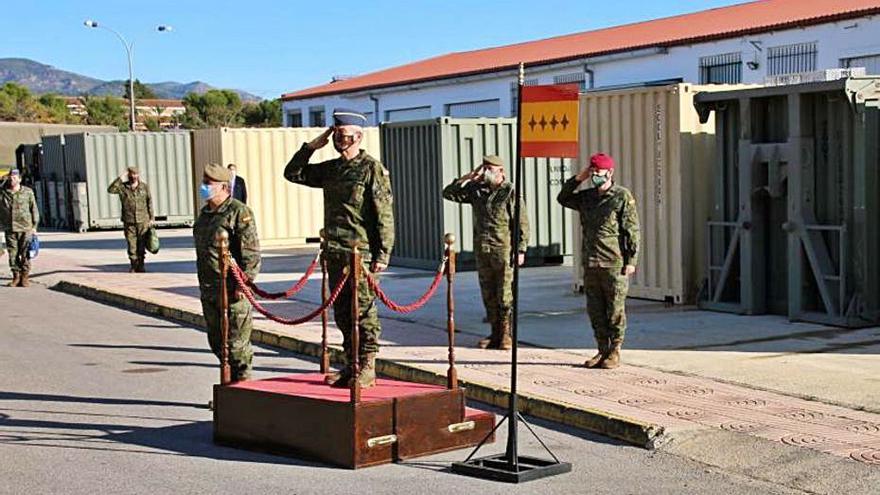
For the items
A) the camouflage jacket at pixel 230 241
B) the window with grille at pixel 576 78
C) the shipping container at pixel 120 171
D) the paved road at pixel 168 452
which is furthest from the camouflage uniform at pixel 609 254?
the shipping container at pixel 120 171

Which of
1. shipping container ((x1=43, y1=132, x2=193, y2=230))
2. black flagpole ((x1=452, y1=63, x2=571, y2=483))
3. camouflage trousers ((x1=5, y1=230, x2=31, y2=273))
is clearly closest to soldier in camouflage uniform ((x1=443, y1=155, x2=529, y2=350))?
black flagpole ((x1=452, y1=63, x2=571, y2=483))

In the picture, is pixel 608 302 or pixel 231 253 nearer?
pixel 231 253

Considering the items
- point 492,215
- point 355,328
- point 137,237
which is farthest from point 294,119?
point 355,328

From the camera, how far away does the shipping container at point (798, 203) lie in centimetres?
1217

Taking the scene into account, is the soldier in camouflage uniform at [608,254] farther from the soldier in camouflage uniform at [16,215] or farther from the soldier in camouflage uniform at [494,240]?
the soldier in camouflage uniform at [16,215]

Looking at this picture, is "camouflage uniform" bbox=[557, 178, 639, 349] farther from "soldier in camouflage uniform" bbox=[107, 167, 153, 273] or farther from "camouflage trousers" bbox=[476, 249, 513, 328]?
"soldier in camouflage uniform" bbox=[107, 167, 153, 273]

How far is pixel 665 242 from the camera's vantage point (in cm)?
1455

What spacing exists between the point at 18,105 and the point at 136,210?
76.7m

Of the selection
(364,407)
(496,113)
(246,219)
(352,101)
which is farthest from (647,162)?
(352,101)

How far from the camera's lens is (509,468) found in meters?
7.37

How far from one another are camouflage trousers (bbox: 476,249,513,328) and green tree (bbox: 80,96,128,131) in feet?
290

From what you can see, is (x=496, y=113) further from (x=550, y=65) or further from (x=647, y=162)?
(x=647, y=162)

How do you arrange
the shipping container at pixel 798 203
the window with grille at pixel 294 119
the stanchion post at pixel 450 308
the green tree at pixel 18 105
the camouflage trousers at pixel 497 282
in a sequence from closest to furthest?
1. the stanchion post at pixel 450 308
2. the camouflage trousers at pixel 497 282
3. the shipping container at pixel 798 203
4. the window with grille at pixel 294 119
5. the green tree at pixel 18 105

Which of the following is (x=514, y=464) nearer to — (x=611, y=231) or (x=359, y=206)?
(x=359, y=206)
